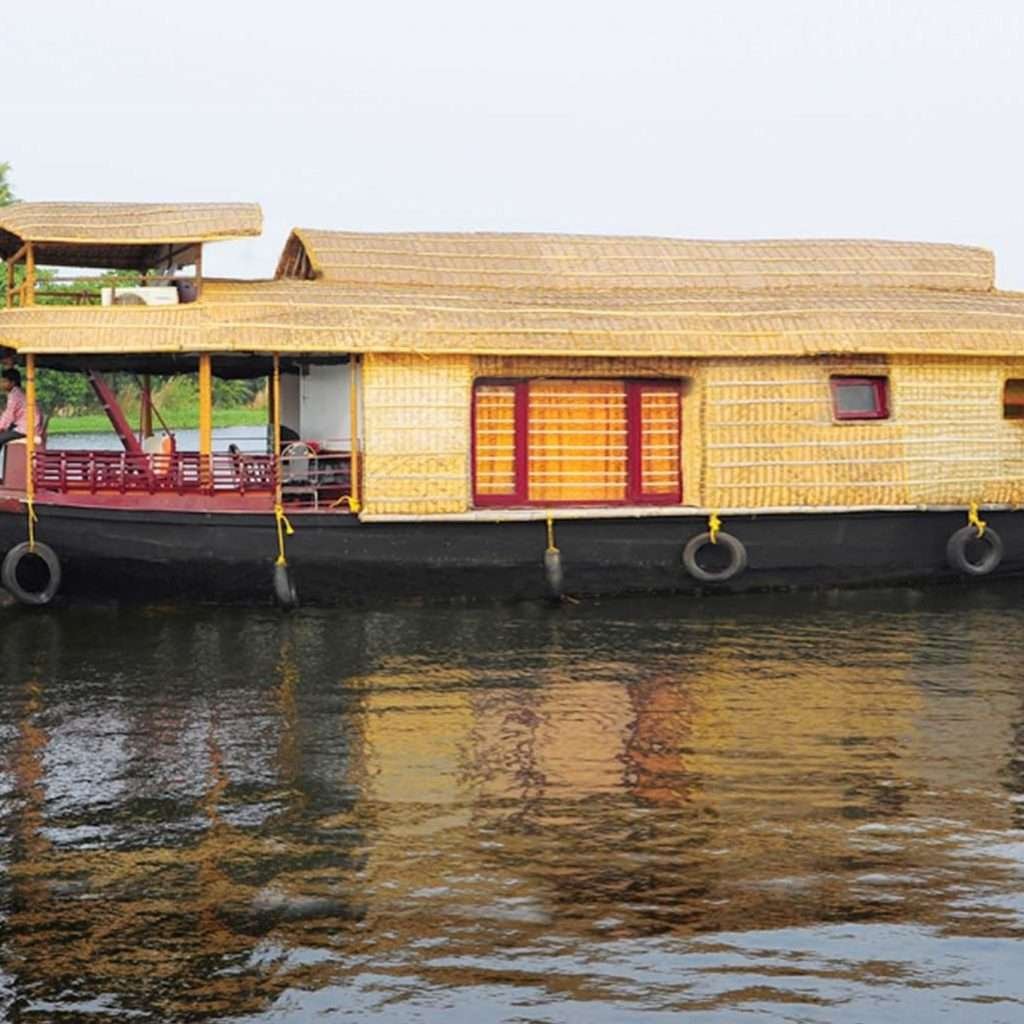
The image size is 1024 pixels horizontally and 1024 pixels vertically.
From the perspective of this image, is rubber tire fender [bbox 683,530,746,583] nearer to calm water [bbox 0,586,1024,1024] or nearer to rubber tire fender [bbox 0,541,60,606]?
calm water [bbox 0,586,1024,1024]

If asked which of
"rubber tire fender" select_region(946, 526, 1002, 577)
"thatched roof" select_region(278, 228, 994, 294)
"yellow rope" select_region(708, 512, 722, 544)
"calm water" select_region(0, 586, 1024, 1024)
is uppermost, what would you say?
"thatched roof" select_region(278, 228, 994, 294)

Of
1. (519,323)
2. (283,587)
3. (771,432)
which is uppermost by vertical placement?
(519,323)

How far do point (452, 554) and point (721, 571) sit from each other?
2358 mm

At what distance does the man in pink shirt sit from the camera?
15.2m

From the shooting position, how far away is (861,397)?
16.0m

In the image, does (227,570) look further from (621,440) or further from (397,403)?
(621,440)

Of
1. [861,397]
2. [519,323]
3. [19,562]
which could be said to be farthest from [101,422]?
[861,397]

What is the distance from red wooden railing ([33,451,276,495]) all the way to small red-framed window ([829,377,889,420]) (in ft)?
16.6

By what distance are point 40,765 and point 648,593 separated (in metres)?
6.86

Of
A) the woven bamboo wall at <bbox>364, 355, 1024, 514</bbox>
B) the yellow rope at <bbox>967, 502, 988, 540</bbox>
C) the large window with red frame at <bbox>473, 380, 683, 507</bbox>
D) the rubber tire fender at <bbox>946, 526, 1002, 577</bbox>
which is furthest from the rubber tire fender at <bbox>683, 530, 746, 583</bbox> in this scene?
the yellow rope at <bbox>967, 502, 988, 540</bbox>

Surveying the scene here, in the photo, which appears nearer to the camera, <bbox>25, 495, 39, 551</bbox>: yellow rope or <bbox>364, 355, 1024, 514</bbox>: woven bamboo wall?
<bbox>25, 495, 39, 551</bbox>: yellow rope

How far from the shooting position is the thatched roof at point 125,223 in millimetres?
14812

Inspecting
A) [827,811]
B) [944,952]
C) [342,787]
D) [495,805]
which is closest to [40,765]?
[342,787]

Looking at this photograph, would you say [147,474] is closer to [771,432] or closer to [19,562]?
[19,562]
